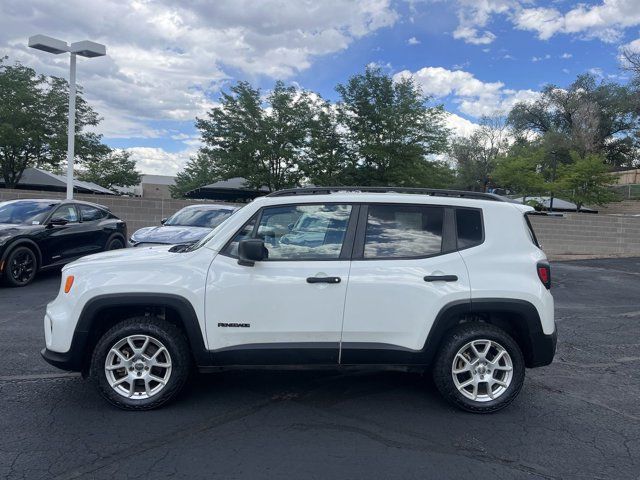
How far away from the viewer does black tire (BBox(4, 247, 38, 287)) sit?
27.8ft

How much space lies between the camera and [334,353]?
386cm

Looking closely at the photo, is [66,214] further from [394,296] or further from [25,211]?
[394,296]

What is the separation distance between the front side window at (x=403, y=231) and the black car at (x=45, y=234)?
717cm

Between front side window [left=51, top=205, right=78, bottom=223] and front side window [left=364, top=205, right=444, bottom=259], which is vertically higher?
front side window [left=364, top=205, right=444, bottom=259]

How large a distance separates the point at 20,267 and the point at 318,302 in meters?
7.17

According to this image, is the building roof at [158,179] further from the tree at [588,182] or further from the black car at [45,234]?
the black car at [45,234]

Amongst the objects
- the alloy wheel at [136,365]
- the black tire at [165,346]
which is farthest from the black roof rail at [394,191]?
the alloy wheel at [136,365]

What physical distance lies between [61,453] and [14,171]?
1069 inches

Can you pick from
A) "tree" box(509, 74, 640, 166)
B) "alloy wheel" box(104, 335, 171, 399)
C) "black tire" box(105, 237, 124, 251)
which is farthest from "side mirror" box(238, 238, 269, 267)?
"tree" box(509, 74, 640, 166)

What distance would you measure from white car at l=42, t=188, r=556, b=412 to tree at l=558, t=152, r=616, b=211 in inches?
1218

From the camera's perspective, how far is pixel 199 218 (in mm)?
10531

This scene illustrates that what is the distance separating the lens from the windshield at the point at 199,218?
10320mm

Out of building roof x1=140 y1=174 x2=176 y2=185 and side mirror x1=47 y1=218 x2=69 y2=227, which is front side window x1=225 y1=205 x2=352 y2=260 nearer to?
side mirror x1=47 y1=218 x2=69 y2=227

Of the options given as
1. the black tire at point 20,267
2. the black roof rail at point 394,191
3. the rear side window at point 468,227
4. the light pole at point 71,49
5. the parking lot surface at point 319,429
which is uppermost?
the light pole at point 71,49
